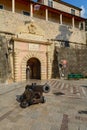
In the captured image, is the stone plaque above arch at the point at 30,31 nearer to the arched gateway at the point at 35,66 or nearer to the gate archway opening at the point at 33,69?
the arched gateway at the point at 35,66

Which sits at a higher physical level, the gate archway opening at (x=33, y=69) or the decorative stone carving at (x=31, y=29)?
the decorative stone carving at (x=31, y=29)

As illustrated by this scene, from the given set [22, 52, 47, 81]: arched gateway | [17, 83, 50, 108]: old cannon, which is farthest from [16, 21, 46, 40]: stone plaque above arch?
[17, 83, 50, 108]: old cannon

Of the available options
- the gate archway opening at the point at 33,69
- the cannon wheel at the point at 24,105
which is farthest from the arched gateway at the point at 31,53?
the cannon wheel at the point at 24,105

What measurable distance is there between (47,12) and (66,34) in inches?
165

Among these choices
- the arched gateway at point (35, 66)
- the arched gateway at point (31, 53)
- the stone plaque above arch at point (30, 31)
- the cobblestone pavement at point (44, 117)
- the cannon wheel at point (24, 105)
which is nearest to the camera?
the cobblestone pavement at point (44, 117)

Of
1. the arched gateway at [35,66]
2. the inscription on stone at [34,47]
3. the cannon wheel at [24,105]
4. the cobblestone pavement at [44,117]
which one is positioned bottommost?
the cobblestone pavement at [44,117]

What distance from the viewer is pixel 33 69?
74.2ft

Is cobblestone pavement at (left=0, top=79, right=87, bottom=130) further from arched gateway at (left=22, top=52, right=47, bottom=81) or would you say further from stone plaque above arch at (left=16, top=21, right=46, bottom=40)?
stone plaque above arch at (left=16, top=21, right=46, bottom=40)

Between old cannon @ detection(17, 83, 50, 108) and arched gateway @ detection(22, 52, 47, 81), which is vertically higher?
arched gateway @ detection(22, 52, 47, 81)

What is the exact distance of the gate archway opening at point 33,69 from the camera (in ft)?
71.5

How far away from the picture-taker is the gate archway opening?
21.8 metres

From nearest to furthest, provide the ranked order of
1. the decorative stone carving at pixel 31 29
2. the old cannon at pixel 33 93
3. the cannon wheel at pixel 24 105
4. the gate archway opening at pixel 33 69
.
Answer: the cannon wheel at pixel 24 105 < the old cannon at pixel 33 93 < the decorative stone carving at pixel 31 29 < the gate archway opening at pixel 33 69

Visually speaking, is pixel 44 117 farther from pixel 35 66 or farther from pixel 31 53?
pixel 35 66

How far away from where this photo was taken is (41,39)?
21531 mm
